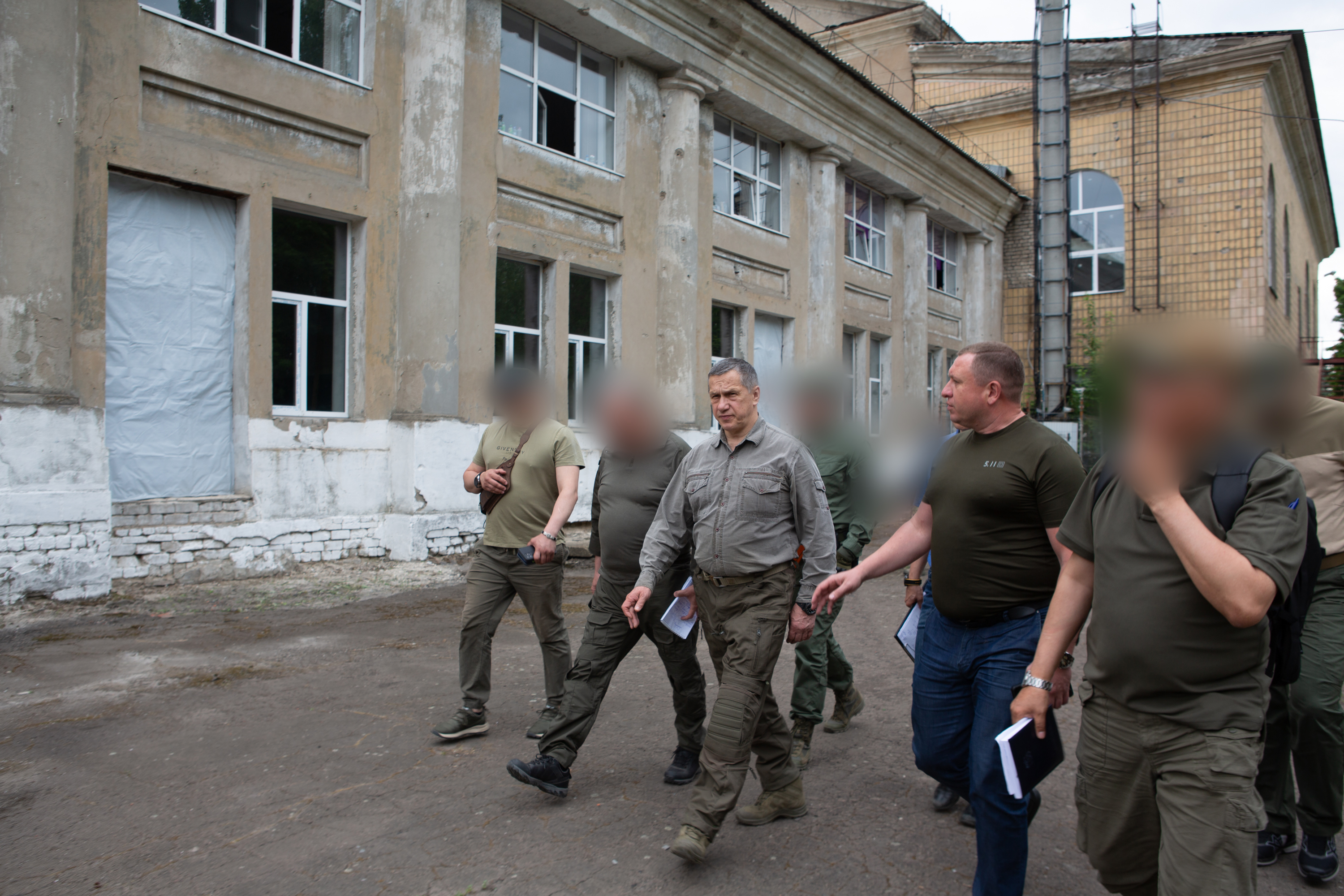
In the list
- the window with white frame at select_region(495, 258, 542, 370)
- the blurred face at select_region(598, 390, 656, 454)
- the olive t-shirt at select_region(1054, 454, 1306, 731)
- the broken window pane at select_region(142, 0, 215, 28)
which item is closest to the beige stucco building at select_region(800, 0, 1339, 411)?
the window with white frame at select_region(495, 258, 542, 370)

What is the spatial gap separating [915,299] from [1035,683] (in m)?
20.0

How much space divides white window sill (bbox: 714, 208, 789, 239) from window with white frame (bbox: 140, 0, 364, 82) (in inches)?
263

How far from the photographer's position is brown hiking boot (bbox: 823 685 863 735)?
5012 millimetres

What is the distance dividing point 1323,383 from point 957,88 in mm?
24886

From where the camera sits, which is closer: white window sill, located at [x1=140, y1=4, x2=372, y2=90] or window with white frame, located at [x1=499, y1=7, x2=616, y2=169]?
white window sill, located at [x1=140, y1=4, x2=372, y2=90]

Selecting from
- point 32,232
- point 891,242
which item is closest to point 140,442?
point 32,232

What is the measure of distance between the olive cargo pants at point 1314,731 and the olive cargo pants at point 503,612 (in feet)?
10.4

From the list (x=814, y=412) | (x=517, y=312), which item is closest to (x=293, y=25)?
(x=517, y=312)

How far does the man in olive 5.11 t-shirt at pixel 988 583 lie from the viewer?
9.59 feet

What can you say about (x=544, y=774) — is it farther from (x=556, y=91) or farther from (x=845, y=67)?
(x=845, y=67)

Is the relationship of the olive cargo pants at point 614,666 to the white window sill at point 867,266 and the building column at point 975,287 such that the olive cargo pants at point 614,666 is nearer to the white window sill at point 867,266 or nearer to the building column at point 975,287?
the white window sill at point 867,266

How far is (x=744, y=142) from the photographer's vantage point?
1631cm

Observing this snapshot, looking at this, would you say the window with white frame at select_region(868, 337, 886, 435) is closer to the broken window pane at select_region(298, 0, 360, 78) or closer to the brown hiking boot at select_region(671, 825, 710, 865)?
the broken window pane at select_region(298, 0, 360, 78)

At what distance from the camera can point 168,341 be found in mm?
8820
